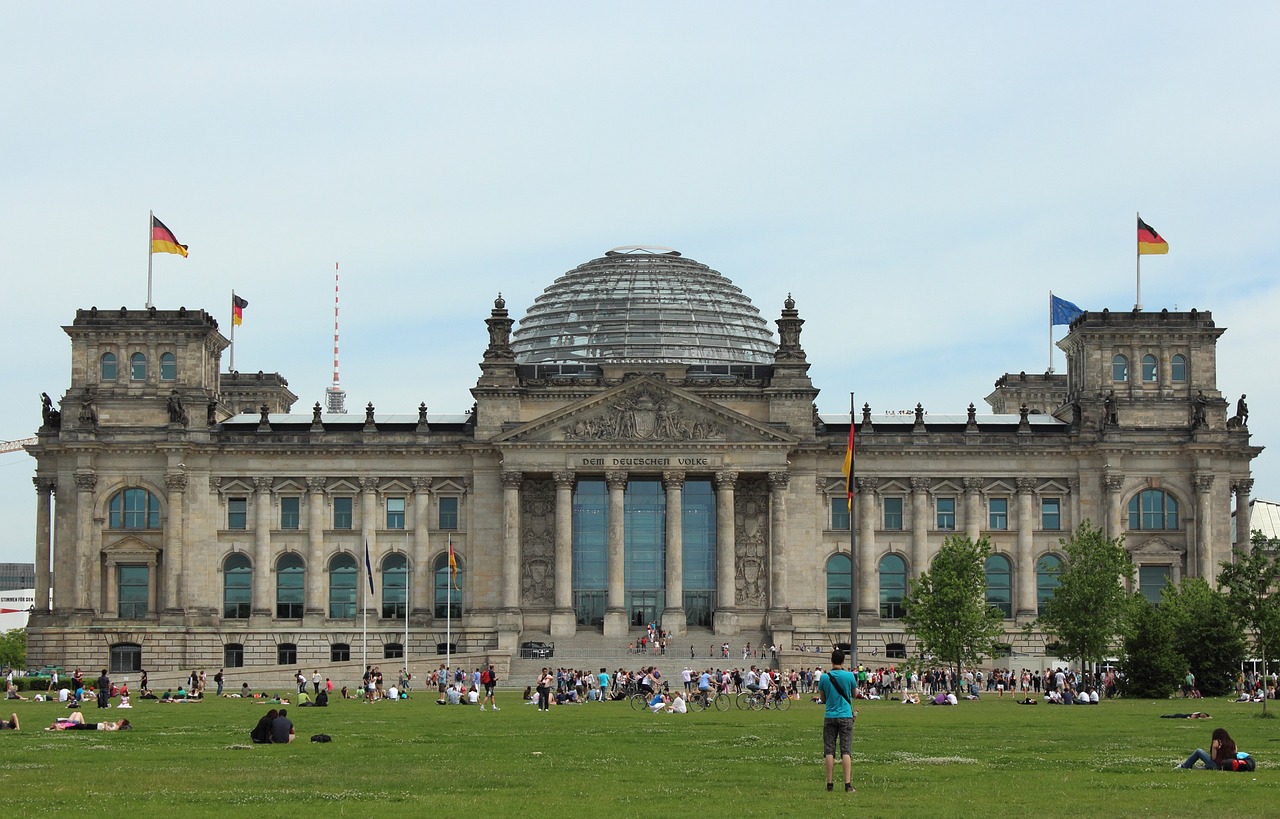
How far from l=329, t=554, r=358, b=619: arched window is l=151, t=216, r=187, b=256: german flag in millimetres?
20913

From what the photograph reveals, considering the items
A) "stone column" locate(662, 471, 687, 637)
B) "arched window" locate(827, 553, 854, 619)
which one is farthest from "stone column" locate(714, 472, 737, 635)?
"arched window" locate(827, 553, 854, 619)

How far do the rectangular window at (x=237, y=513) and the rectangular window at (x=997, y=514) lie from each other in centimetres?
4529

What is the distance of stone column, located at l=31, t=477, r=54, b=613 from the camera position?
4636 inches

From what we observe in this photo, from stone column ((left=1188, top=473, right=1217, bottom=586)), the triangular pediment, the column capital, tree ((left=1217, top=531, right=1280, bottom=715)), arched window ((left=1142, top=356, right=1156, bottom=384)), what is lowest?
tree ((left=1217, top=531, right=1280, bottom=715))

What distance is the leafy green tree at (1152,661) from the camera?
8031 cm

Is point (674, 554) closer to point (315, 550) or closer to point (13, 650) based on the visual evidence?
point (315, 550)

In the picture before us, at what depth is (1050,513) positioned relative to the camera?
120562mm

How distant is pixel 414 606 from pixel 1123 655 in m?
44.7

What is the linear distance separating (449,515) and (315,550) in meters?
8.31

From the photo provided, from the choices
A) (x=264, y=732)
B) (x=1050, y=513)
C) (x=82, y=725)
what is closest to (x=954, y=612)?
(x=1050, y=513)

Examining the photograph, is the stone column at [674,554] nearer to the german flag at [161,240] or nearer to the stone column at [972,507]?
the stone column at [972,507]

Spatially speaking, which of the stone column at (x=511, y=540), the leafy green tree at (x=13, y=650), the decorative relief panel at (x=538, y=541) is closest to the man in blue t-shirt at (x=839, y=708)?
the stone column at (x=511, y=540)

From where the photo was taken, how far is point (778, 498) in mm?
116438

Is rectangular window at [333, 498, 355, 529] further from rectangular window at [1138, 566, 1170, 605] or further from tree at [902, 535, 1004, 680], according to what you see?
rectangular window at [1138, 566, 1170, 605]
